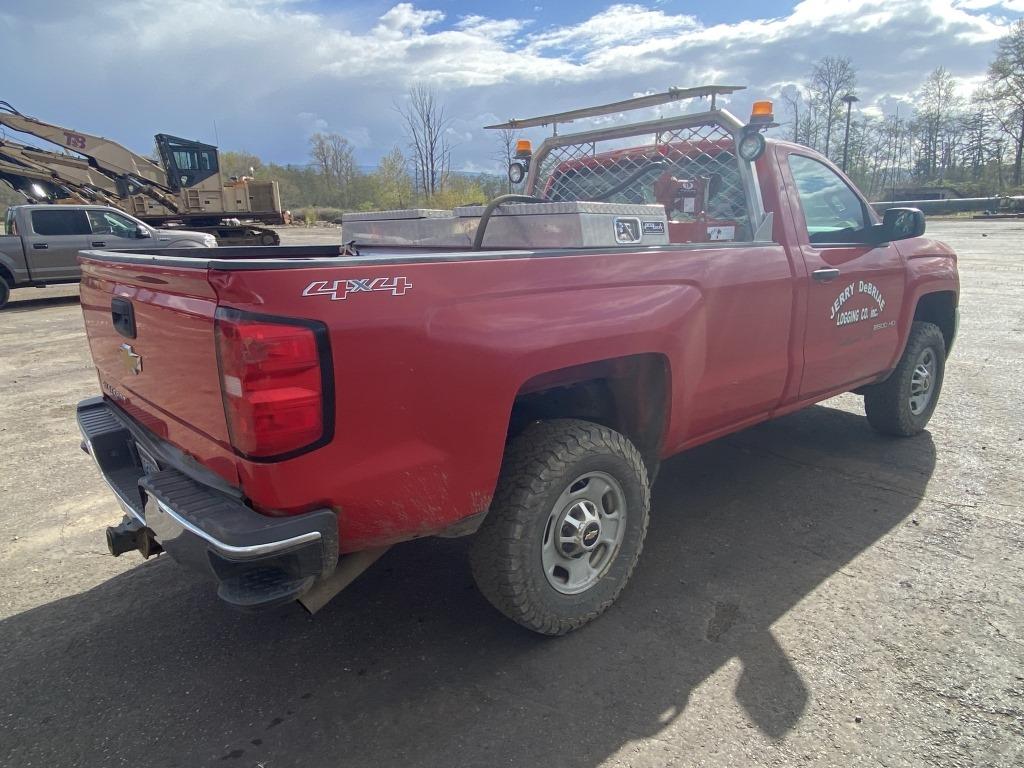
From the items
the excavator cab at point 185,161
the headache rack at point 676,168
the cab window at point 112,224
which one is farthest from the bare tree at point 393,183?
→ the headache rack at point 676,168

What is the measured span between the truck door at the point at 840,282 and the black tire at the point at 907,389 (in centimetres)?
33

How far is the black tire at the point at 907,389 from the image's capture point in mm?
4805

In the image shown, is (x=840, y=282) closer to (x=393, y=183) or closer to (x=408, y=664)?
(x=408, y=664)

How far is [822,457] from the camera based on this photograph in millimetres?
4785

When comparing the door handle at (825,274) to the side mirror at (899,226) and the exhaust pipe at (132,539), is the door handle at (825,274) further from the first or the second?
the exhaust pipe at (132,539)

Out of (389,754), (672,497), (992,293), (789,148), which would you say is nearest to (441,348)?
(389,754)

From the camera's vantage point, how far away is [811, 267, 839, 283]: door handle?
3.73 metres

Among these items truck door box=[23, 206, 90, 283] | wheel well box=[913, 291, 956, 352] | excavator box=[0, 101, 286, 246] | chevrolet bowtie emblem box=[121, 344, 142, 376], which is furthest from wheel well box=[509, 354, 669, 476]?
excavator box=[0, 101, 286, 246]

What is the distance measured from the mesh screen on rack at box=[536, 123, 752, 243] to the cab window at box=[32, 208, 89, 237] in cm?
1304

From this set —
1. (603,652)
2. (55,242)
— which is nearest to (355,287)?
(603,652)

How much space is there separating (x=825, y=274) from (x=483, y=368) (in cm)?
238

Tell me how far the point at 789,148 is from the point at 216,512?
11.7 feet

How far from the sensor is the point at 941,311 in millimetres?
5184

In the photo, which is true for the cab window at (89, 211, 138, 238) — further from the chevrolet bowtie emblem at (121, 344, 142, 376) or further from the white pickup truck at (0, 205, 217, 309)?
the chevrolet bowtie emblem at (121, 344, 142, 376)
